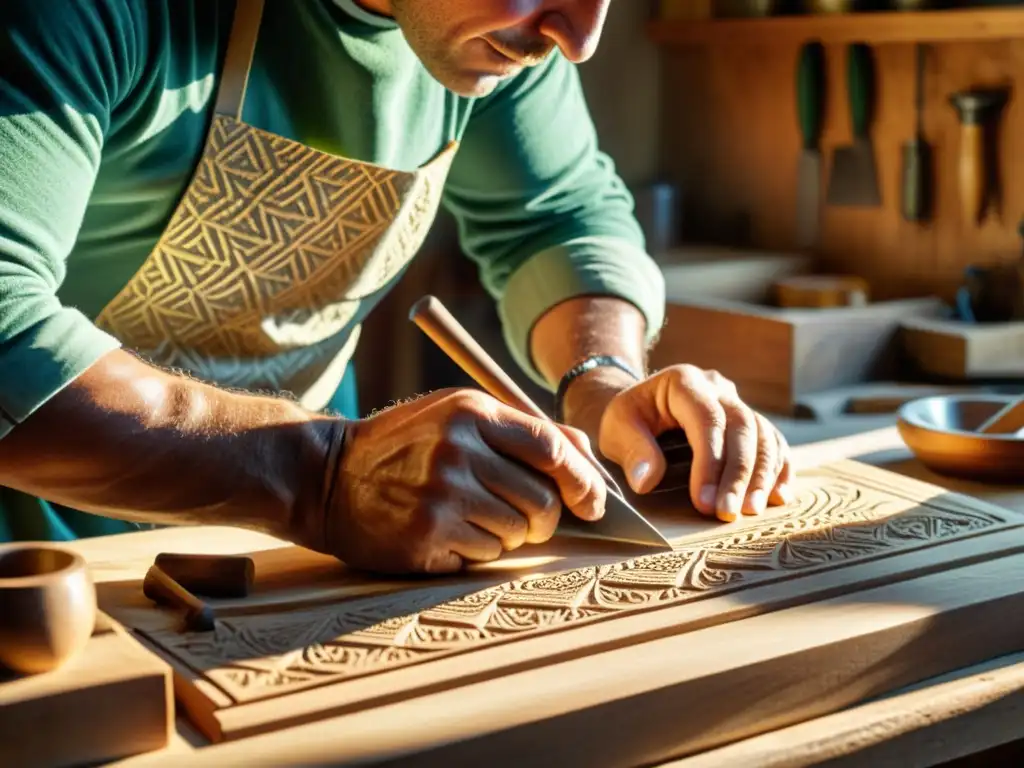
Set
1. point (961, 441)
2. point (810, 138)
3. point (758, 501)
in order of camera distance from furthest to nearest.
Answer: point (810, 138), point (961, 441), point (758, 501)

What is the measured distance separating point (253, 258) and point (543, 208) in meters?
0.53

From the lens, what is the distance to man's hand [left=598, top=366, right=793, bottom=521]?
1.65m

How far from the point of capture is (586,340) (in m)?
2.03

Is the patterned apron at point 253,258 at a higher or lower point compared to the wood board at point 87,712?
higher

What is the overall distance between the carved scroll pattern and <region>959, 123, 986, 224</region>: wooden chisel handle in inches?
72.1

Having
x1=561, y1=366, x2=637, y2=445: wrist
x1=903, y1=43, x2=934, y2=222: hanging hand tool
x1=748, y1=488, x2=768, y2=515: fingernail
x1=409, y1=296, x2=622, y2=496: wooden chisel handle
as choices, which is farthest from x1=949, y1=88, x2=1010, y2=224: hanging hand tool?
x1=409, y1=296, x2=622, y2=496: wooden chisel handle

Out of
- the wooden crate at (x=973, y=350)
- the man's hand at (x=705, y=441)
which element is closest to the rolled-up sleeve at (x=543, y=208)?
the man's hand at (x=705, y=441)

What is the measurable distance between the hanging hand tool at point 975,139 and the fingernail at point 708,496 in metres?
1.93

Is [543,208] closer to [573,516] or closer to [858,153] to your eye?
[573,516]

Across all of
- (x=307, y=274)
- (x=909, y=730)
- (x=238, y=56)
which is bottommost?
(x=909, y=730)

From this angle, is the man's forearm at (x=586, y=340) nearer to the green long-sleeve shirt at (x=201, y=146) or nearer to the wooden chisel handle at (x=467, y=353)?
the green long-sleeve shirt at (x=201, y=146)

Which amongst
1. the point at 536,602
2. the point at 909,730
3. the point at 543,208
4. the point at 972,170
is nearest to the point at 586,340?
the point at 543,208

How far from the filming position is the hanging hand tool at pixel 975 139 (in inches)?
128

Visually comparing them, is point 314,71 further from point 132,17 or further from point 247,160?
point 132,17
